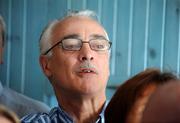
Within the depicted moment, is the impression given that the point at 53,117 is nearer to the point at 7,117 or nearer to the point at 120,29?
the point at 7,117

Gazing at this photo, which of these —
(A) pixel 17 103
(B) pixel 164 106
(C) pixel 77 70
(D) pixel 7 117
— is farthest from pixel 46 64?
(B) pixel 164 106

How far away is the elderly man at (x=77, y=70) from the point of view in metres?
1.26

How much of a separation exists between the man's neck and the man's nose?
13 centimetres

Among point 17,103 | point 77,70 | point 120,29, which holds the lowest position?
point 17,103

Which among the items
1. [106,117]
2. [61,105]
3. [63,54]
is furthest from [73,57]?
[106,117]

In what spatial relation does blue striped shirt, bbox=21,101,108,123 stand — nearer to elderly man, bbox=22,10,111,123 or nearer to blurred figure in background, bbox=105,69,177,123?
elderly man, bbox=22,10,111,123

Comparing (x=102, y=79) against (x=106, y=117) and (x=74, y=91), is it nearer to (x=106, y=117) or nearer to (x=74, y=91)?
(x=74, y=91)

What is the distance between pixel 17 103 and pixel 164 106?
127 cm

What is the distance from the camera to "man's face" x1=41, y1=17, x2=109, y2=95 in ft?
4.14

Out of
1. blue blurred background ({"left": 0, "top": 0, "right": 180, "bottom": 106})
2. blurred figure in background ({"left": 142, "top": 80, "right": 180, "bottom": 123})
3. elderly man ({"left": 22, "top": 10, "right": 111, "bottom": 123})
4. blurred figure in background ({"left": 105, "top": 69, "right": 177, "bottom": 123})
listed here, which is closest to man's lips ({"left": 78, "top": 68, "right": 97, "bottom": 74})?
elderly man ({"left": 22, "top": 10, "right": 111, "bottom": 123})

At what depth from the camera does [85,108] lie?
1.30m

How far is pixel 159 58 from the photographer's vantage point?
2.16 m

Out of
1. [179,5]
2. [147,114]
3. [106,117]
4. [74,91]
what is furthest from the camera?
[179,5]

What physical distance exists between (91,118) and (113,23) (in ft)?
3.20
